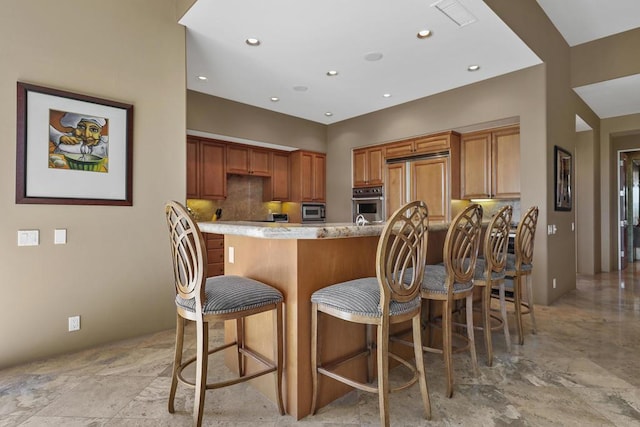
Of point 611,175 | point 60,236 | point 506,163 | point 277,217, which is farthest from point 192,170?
point 611,175

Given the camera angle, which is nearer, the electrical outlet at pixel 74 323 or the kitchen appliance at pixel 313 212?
the electrical outlet at pixel 74 323

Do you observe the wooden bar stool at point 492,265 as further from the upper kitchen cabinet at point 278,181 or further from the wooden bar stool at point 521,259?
the upper kitchen cabinet at point 278,181

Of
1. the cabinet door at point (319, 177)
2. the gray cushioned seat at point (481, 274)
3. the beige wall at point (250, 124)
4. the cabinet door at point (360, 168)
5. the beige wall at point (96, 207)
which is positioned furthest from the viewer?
the cabinet door at point (319, 177)

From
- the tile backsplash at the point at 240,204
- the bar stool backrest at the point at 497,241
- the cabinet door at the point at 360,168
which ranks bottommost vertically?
the bar stool backrest at the point at 497,241

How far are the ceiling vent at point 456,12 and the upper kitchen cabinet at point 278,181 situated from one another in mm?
3792

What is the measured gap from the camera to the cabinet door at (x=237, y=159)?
542cm

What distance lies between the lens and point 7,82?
232 cm

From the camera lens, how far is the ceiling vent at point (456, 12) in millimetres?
2695

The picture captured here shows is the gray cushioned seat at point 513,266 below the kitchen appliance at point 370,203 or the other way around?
below

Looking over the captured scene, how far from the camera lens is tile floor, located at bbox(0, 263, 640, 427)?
1.75 m

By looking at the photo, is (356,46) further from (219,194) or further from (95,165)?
(219,194)

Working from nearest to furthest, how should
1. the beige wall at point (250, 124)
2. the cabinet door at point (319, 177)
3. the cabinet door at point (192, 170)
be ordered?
the beige wall at point (250, 124) < the cabinet door at point (192, 170) < the cabinet door at point (319, 177)

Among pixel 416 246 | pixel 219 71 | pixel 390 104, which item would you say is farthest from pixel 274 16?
pixel 390 104

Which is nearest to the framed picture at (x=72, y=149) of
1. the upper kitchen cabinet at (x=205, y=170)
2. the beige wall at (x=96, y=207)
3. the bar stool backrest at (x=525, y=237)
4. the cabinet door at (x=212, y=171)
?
the beige wall at (x=96, y=207)
